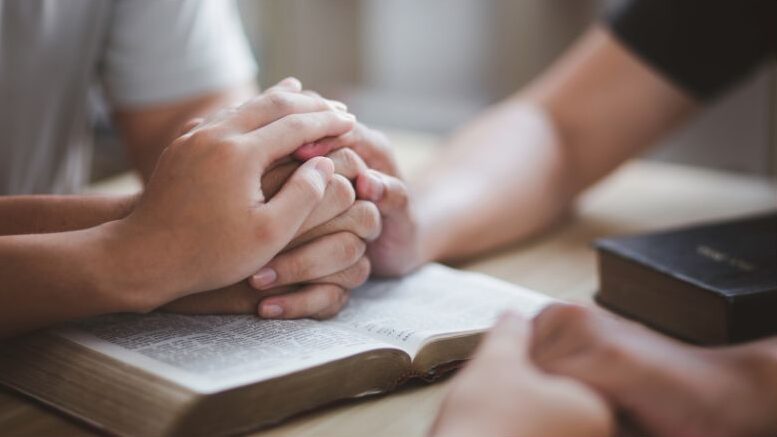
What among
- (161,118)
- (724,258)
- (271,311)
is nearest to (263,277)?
(271,311)

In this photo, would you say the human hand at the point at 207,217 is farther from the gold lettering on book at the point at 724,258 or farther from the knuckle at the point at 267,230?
the gold lettering on book at the point at 724,258

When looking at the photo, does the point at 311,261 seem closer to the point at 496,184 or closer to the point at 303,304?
the point at 303,304

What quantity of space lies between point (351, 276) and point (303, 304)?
0.06m

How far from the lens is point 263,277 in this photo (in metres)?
0.65

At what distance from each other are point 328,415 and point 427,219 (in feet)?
1.14

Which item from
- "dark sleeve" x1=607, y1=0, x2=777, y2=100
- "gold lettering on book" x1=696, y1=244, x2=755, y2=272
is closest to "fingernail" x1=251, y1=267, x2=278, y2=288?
"gold lettering on book" x1=696, y1=244, x2=755, y2=272

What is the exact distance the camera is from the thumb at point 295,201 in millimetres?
611

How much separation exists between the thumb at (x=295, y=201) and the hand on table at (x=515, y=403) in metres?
0.16

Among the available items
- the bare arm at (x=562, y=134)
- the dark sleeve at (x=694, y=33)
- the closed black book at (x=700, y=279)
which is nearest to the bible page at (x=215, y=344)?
the closed black book at (x=700, y=279)

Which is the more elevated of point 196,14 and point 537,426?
point 196,14

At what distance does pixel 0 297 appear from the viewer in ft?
1.92

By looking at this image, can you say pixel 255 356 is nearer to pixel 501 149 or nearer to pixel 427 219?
pixel 427 219

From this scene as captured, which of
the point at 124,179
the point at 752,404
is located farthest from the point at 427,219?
the point at 124,179

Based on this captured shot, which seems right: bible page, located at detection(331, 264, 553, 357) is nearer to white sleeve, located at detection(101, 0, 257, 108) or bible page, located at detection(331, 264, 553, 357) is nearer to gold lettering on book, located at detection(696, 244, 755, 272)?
gold lettering on book, located at detection(696, 244, 755, 272)
